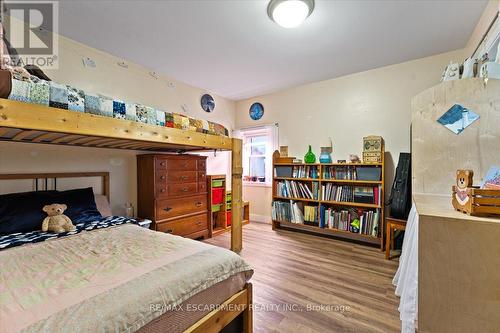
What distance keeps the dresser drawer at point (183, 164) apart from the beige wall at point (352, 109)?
1.52 m

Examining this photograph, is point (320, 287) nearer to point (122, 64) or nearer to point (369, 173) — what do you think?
point (369, 173)

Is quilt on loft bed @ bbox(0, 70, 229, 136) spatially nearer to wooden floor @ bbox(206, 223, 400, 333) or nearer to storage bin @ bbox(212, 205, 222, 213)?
wooden floor @ bbox(206, 223, 400, 333)

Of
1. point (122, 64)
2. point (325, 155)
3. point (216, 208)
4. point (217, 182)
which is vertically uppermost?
point (122, 64)

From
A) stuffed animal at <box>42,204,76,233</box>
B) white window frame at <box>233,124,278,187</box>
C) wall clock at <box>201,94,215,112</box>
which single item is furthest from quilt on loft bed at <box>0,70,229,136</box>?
white window frame at <box>233,124,278,187</box>

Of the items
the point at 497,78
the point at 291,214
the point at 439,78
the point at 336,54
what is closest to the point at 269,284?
the point at 291,214

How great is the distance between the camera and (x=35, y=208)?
1945mm

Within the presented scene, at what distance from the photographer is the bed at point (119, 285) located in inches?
32.3

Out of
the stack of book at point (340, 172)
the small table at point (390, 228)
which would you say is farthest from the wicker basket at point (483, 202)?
the stack of book at point (340, 172)

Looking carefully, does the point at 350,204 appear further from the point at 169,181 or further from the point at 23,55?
the point at 23,55

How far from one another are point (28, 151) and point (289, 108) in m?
3.42

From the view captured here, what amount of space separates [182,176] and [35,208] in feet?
4.71

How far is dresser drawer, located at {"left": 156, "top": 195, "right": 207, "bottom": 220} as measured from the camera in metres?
2.69

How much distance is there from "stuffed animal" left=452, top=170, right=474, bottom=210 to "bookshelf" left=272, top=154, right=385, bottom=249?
1882 millimetres

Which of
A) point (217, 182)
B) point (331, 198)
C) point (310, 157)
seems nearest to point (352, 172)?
point (331, 198)
